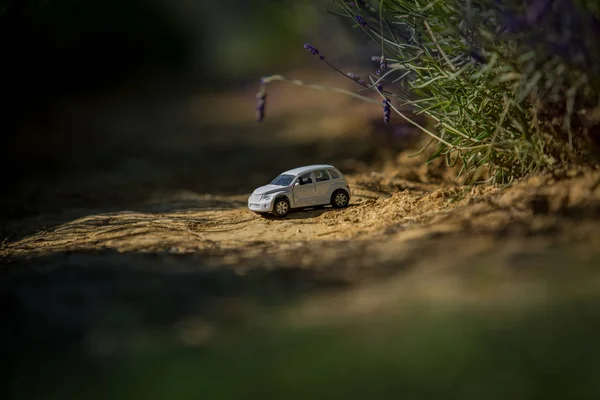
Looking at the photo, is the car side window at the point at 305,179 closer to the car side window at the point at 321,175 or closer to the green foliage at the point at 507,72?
the car side window at the point at 321,175

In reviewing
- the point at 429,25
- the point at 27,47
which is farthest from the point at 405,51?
the point at 27,47

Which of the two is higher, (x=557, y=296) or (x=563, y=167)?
(x=563, y=167)

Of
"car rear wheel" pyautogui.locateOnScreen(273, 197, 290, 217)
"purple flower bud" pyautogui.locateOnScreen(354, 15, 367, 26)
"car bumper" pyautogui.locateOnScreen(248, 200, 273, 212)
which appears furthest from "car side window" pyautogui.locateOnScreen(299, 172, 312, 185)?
"purple flower bud" pyautogui.locateOnScreen(354, 15, 367, 26)

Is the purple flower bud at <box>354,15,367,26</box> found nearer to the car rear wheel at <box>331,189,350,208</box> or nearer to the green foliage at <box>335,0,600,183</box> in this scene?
the green foliage at <box>335,0,600,183</box>

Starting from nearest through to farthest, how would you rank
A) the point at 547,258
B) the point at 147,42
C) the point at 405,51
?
the point at 547,258
the point at 405,51
the point at 147,42

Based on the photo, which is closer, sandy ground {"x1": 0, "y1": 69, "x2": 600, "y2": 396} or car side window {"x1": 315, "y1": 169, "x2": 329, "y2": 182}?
sandy ground {"x1": 0, "y1": 69, "x2": 600, "y2": 396}

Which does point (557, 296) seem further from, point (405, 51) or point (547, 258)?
point (405, 51)
